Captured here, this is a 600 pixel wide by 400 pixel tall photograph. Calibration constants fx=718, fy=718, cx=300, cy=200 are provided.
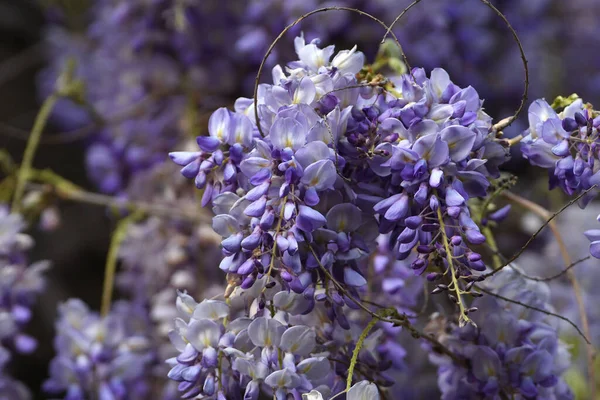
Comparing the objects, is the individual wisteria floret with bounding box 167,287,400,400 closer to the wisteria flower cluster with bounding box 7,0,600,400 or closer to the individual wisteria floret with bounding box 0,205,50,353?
the wisteria flower cluster with bounding box 7,0,600,400

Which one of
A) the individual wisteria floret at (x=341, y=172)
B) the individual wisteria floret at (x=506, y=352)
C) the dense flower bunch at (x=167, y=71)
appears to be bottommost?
the individual wisteria floret at (x=506, y=352)

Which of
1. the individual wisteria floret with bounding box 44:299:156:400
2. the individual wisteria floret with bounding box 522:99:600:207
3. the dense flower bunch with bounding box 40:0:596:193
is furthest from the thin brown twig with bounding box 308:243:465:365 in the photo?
the dense flower bunch with bounding box 40:0:596:193

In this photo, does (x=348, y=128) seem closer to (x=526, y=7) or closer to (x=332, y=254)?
(x=332, y=254)

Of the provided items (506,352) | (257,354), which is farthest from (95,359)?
(506,352)

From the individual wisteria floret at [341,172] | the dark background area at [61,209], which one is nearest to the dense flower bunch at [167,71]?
the dark background area at [61,209]

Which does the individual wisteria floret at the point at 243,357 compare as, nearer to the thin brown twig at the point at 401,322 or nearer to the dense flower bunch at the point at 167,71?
the thin brown twig at the point at 401,322

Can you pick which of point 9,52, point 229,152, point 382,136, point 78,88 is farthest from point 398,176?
point 9,52
